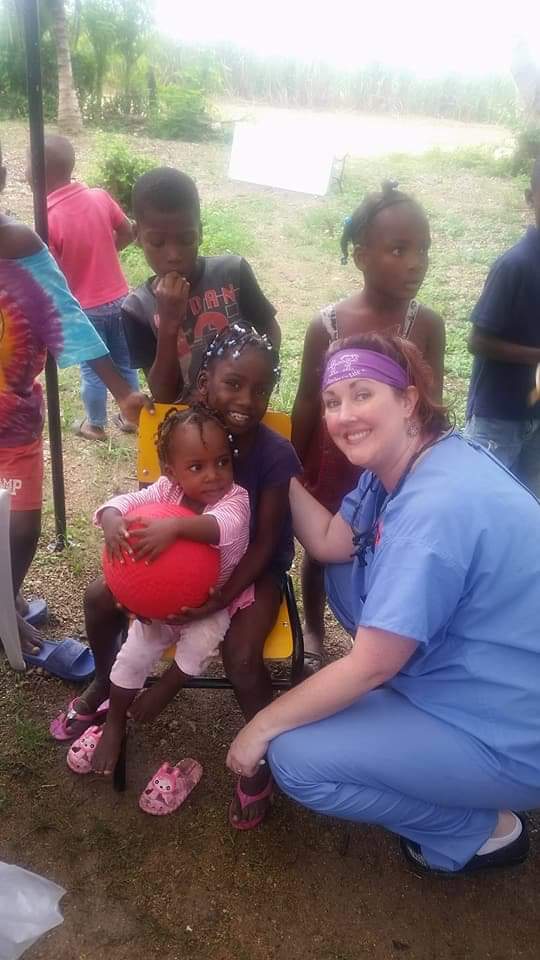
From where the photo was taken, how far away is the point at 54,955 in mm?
1976

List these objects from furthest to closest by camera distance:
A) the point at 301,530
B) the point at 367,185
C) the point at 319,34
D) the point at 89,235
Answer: the point at 319,34 → the point at 367,185 → the point at 89,235 → the point at 301,530

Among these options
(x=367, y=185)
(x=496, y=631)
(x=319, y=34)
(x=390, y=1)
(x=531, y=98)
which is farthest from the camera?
(x=319, y=34)

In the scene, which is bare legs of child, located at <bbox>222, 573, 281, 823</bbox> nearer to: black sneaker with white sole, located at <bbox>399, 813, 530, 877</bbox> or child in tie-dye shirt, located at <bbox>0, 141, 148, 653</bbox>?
black sneaker with white sole, located at <bbox>399, 813, 530, 877</bbox>

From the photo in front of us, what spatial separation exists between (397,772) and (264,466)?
0.90 meters

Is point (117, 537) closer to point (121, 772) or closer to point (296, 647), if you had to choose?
point (296, 647)

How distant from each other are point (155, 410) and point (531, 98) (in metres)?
13.4

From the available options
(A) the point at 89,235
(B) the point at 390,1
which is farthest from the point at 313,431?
(B) the point at 390,1

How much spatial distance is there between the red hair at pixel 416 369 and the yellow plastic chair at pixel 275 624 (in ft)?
2.03

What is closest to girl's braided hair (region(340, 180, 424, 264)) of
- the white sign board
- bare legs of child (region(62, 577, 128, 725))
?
bare legs of child (region(62, 577, 128, 725))

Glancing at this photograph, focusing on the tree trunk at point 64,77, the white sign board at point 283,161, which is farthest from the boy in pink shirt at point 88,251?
the tree trunk at point 64,77

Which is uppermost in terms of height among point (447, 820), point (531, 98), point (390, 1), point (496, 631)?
point (390, 1)

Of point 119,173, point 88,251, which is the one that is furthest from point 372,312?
point 119,173

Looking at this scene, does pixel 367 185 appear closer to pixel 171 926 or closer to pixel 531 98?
pixel 531 98

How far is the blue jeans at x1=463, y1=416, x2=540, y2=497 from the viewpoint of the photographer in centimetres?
295
